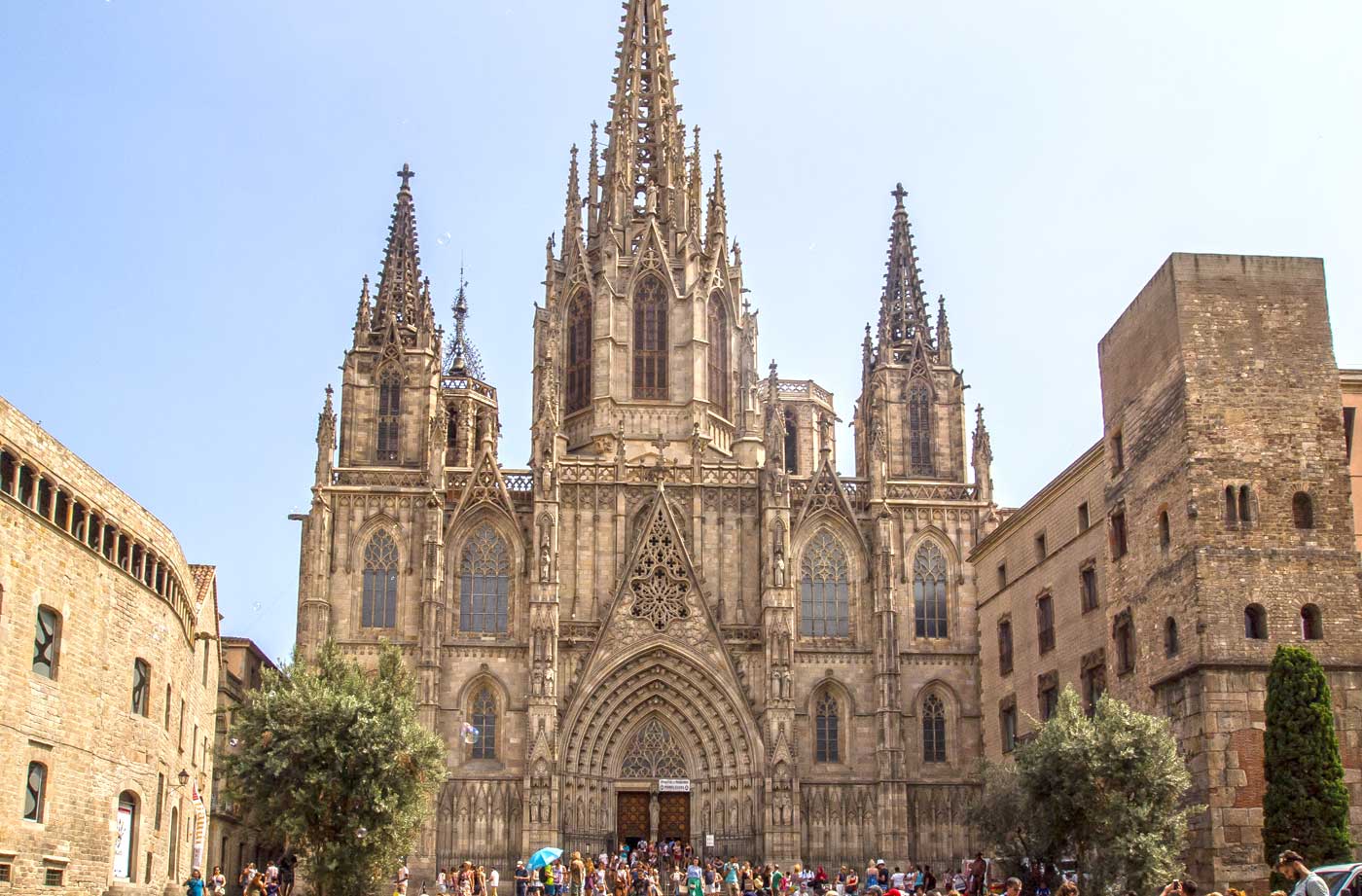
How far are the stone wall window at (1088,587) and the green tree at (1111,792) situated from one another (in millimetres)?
7495

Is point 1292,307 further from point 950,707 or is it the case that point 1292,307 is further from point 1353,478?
point 950,707

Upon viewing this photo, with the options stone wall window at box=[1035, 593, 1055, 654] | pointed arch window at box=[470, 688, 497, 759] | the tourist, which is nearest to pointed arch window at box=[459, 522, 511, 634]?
pointed arch window at box=[470, 688, 497, 759]

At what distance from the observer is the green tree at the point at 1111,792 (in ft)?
102

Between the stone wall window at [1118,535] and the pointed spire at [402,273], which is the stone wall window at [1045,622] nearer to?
the stone wall window at [1118,535]

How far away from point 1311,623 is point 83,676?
2461cm

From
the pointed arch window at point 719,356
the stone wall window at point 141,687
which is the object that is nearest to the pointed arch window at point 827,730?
the pointed arch window at point 719,356

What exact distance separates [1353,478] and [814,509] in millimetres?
24052

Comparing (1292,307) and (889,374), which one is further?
(889,374)

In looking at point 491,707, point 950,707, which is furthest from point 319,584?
point 950,707

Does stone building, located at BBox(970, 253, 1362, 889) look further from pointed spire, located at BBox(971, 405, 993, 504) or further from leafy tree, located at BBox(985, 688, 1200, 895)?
pointed spire, located at BBox(971, 405, 993, 504)

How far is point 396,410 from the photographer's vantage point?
57844 mm

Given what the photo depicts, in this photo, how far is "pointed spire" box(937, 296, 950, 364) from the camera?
61.0m

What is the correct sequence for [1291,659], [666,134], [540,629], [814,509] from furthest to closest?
[666,134], [814,509], [540,629], [1291,659]

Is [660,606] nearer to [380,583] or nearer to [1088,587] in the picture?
[380,583]
